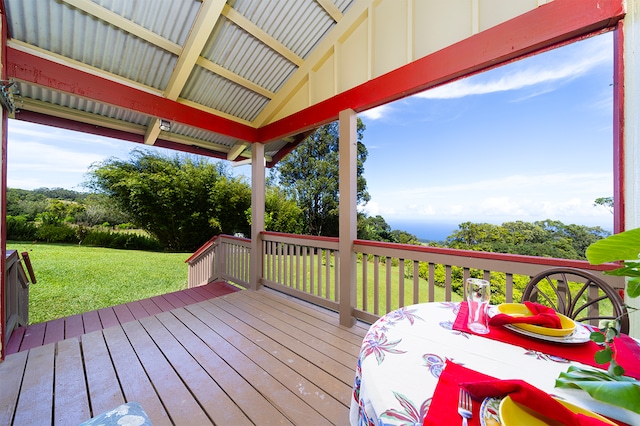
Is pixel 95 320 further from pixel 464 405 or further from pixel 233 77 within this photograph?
pixel 464 405

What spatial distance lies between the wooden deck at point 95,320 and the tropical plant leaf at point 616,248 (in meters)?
4.05

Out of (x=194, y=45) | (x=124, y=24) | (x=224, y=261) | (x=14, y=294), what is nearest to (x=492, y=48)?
(x=194, y=45)

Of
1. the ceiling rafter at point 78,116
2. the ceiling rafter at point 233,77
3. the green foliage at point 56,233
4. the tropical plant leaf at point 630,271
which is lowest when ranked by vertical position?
the green foliage at point 56,233

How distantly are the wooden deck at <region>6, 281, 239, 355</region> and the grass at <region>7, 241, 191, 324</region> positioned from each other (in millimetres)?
2003

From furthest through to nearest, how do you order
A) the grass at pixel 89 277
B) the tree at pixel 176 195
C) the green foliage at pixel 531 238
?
A: the tree at pixel 176 195 < the grass at pixel 89 277 < the green foliage at pixel 531 238

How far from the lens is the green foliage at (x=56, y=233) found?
207 inches

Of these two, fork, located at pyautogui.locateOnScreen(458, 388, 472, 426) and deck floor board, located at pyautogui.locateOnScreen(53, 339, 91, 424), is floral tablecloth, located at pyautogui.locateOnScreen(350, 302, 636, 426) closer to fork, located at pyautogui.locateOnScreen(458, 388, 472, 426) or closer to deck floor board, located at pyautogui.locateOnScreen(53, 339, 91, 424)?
fork, located at pyautogui.locateOnScreen(458, 388, 472, 426)

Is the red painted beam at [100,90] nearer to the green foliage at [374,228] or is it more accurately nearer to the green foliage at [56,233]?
the green foliage at [56,233]

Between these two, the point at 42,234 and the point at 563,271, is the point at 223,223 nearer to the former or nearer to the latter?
the point at 42,234

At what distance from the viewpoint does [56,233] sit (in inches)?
215

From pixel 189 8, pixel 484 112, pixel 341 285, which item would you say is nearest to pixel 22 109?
pixel 189 8

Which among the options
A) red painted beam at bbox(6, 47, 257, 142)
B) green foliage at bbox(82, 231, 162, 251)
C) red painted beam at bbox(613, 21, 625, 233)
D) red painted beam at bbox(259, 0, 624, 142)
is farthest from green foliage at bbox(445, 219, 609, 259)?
green foliage at bbox(82, 231, 162, 251)

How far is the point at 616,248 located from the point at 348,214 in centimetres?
234

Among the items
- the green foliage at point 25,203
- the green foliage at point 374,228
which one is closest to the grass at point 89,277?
the green foliage at point 25,203
